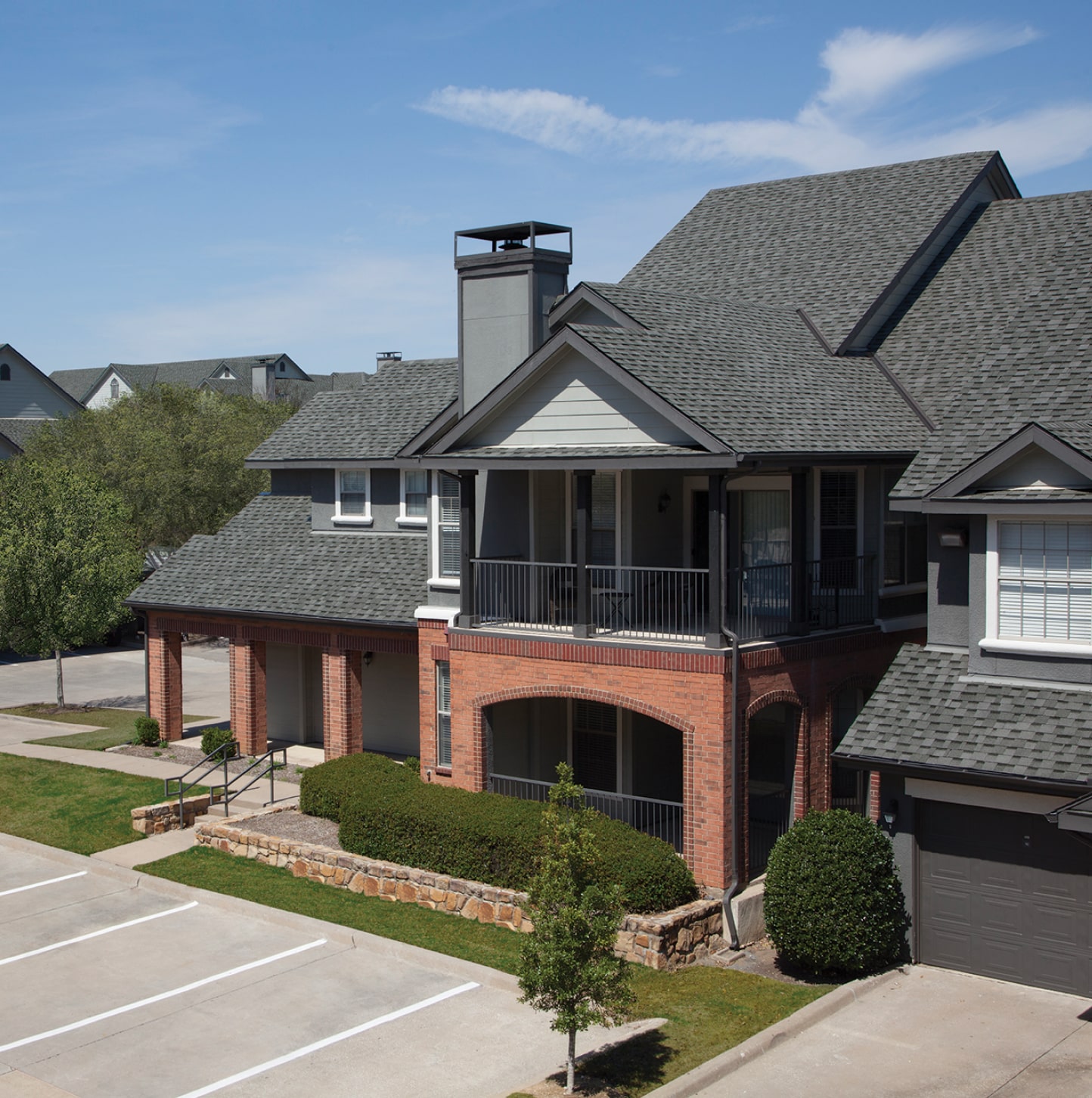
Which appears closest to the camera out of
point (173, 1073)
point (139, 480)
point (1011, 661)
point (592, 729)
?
point (173, 1073)

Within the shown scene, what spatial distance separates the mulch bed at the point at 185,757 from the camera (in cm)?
2350

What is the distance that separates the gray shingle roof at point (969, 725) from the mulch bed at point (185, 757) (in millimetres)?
11529

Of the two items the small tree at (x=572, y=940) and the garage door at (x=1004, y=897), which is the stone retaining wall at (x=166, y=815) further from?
the garage door at (x=1004, y=897)

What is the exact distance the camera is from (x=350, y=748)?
2292cm

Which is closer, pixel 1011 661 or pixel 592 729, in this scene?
pixel 1011 661

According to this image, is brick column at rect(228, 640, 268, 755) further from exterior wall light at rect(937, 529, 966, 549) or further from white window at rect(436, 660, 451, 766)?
exterior wall light at rect(937, 529, 966, 549)

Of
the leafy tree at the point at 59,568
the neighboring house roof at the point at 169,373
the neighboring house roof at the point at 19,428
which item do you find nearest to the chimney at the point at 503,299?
the leafy tree at the point at 59,568

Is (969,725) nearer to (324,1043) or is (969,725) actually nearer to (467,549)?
(467,549)

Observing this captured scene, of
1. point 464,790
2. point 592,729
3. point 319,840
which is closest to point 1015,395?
point 592,729

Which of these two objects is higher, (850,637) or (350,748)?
(850,637)

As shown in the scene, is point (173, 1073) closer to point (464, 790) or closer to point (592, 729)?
point (464, 790)

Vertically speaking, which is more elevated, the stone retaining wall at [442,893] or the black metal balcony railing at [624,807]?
the black metal balcony railing at [624,807]

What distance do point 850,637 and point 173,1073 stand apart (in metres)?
10.8

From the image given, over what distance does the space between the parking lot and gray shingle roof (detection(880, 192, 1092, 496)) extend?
841cm
